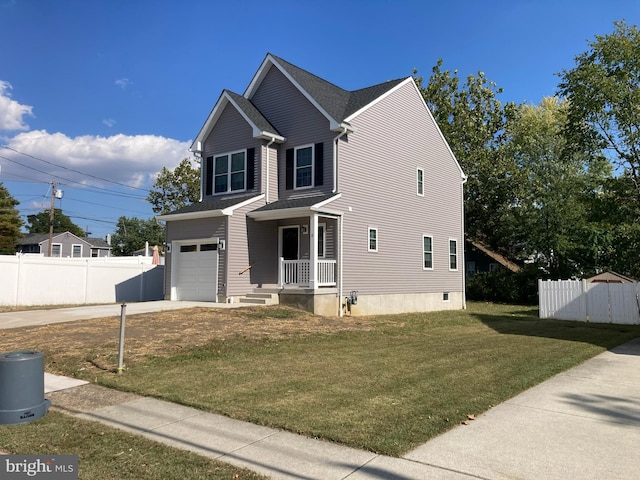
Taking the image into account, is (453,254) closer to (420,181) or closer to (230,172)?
(420,181)

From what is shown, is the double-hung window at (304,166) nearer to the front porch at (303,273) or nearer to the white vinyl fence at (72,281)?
the front porch at (303,273)

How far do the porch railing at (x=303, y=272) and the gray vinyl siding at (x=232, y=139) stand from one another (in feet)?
10.9

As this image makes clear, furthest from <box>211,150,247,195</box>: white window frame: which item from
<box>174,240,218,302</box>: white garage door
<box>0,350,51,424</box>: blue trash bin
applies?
<box>0,350,51,424</box>: blue trash bin

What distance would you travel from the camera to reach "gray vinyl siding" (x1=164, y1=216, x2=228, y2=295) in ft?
54.5

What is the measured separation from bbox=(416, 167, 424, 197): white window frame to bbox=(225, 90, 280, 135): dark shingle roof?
6732 millimetres

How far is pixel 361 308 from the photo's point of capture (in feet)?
57.7

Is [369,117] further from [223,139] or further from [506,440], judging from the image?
[506,440]

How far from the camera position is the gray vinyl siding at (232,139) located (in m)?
18.1

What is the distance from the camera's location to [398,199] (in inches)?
782

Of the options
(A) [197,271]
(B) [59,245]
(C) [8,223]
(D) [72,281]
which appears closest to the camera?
(A) [197,271]

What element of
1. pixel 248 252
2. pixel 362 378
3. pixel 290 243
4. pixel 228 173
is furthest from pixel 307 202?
pixel 362 378

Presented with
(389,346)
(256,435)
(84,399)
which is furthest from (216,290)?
(256,435)

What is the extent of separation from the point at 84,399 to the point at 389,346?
6.17 metres

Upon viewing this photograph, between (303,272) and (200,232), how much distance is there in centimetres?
415
